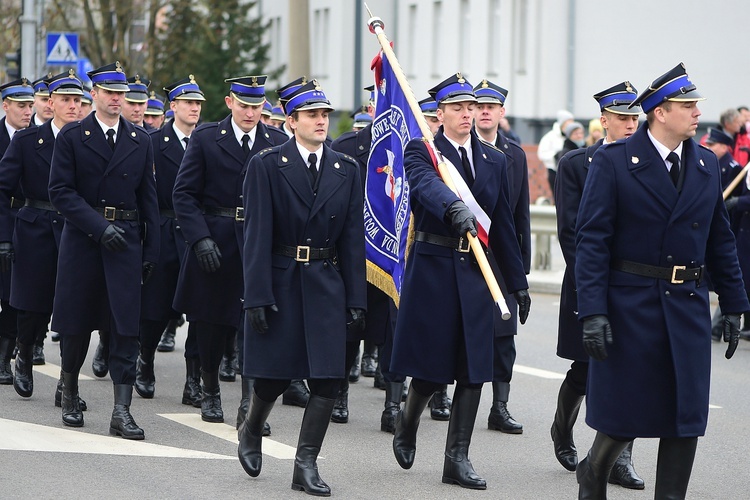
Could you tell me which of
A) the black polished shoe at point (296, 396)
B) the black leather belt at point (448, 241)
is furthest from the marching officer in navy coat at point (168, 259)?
the black leather belt at point (448, 241)

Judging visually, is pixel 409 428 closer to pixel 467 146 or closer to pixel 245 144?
pixel 467 146

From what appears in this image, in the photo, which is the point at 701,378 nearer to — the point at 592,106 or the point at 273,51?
the point at 592,106

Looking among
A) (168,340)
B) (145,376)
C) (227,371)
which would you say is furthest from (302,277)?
(168,340)

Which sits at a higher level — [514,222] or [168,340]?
[514,222]

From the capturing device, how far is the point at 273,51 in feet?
163

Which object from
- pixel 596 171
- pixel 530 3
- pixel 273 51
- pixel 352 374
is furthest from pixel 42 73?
pixel 596 171

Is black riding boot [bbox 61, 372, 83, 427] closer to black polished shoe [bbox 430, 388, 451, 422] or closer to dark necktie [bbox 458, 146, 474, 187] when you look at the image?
black polished shoe [bbox 430, 388, 451, 422]

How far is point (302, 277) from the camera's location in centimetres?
774

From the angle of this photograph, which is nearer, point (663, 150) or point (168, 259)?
point (663, 150)

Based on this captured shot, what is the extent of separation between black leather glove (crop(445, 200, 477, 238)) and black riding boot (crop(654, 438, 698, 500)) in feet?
4.92

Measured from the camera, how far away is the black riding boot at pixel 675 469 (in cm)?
657

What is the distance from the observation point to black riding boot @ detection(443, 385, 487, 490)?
7.84 m

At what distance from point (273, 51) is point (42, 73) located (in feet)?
58.4

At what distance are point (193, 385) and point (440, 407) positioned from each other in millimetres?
1765
